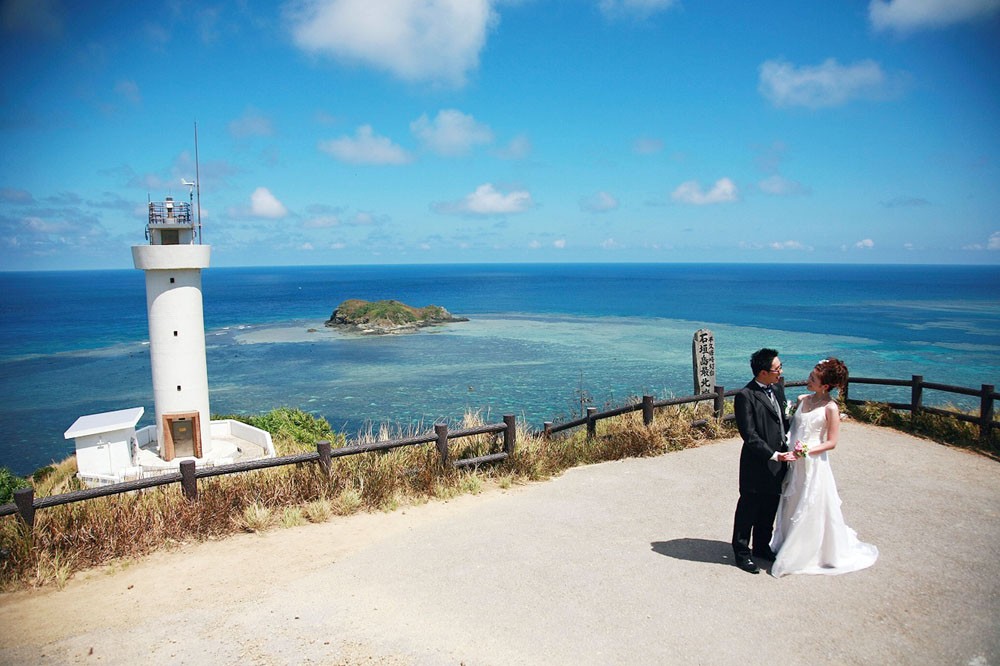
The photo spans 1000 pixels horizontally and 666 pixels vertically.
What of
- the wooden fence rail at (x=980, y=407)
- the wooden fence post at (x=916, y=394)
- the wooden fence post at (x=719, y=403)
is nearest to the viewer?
the wooden fence rail at (x=980, y=407)

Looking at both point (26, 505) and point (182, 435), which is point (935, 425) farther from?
point (182, 435)

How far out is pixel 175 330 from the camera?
1510cm

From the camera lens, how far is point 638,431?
33.7 ft

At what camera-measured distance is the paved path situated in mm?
4742

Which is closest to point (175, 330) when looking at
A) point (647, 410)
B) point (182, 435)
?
point (182, 435)

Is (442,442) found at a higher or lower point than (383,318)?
higher

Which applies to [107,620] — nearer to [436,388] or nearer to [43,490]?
[43,490]

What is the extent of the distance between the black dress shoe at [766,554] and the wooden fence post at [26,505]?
23.5 feet

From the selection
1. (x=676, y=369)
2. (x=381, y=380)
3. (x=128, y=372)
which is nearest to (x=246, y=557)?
(x=381, y=380)

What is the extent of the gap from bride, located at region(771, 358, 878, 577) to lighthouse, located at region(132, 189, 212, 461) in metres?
13.2

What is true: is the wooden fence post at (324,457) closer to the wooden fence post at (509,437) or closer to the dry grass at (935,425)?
the wooden fence post at (509,437)

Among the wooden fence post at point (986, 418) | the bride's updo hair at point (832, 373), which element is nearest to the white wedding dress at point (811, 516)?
the bride's updo hair at point (832, 373)

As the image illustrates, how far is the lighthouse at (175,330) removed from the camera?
15016mm

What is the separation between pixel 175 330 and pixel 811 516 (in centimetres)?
1411
